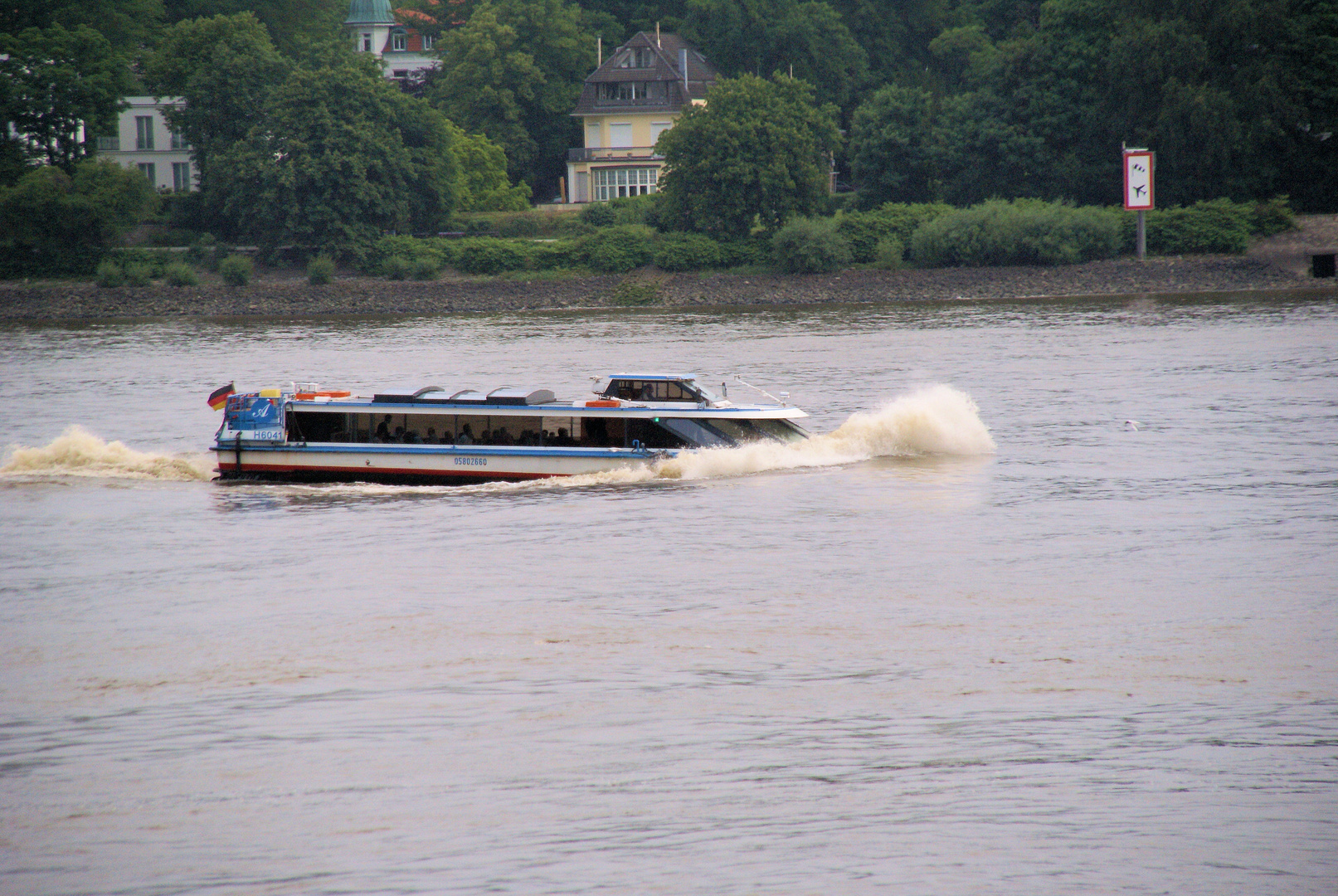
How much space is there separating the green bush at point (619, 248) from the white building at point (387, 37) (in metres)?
65.0

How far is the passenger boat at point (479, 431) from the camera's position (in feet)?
105

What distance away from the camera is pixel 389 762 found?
15.6 metres

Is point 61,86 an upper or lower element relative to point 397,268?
upper

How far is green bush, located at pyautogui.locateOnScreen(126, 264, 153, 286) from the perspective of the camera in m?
92.1

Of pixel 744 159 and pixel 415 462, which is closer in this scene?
pixel 415 462

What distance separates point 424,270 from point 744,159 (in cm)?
2263

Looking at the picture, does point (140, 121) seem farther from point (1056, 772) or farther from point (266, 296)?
point (1056, 772)

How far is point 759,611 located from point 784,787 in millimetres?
6727

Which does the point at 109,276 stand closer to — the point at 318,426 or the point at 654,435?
the point at 318,426

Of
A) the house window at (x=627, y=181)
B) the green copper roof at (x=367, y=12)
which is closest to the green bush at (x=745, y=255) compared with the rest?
the house window at (x=627, y=181)

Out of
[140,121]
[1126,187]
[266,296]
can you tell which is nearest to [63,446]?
[266,296]

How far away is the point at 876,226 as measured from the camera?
9325 centimetres

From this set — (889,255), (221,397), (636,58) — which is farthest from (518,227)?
(221,397)

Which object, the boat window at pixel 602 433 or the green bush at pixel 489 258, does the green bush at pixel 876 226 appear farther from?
the boat window at pixel 602 433
